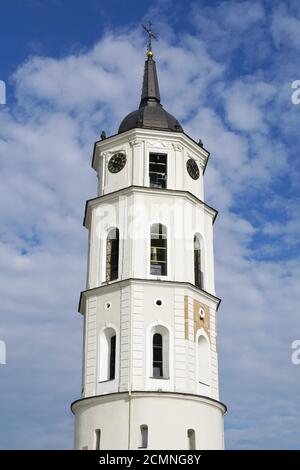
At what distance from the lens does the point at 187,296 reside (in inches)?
1629

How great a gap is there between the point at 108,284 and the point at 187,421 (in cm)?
796

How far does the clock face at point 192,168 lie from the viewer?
4603cm

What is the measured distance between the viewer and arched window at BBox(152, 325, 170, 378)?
39.8m

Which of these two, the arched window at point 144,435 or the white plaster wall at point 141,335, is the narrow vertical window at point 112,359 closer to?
the white plaster wall at point 141,335

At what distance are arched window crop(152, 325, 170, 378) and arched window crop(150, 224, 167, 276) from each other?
10.3 feet

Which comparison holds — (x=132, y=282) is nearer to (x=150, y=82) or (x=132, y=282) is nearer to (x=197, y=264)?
(x=197, y=264)

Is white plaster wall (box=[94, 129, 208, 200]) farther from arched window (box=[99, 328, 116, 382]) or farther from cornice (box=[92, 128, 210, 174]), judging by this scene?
arched window (box=[99, 328, 116, 382])

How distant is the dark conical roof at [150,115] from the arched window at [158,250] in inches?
242

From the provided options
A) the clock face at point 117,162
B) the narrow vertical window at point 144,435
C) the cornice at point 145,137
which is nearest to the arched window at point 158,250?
the clock face at point 117,162

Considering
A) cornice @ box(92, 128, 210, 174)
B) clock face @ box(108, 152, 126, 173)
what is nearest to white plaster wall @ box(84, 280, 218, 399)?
clock face @ box(108, 152, 126, 173)

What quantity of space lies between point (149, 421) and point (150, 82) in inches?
866
